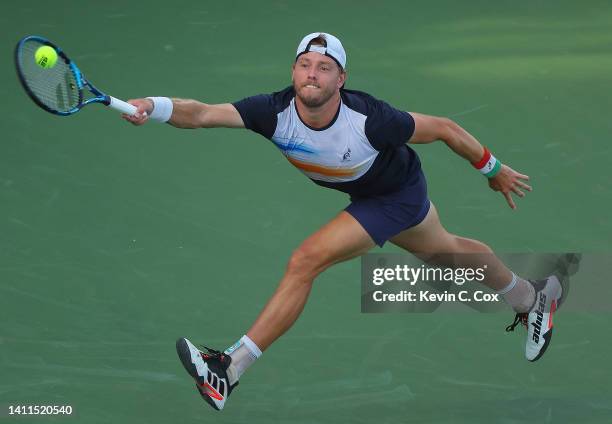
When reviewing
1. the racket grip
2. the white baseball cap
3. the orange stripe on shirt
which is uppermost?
the white baseball cap

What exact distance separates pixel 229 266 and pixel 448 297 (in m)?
1.52

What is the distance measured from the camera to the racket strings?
7.21m

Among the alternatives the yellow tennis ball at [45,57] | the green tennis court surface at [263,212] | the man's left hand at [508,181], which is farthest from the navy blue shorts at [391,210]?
the yellow tennis ball at [45,57]

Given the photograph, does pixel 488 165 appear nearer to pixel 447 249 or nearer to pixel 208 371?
pixel 447 249

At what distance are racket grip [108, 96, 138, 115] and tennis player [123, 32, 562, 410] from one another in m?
0.04

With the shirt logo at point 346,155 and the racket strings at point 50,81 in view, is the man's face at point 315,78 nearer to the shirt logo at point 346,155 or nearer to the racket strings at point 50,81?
the shirt logo at point 346,155

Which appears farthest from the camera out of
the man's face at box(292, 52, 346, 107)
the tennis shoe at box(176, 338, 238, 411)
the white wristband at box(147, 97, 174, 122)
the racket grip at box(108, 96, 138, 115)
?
the man's face at box(292, 52, 346, 107)

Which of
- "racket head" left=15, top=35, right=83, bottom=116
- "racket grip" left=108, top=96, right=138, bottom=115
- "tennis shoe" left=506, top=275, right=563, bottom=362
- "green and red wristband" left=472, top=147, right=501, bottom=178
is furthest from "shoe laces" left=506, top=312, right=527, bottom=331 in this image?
"racket head" left=15, top=35, right=83, bottom=116

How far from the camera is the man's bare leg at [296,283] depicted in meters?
7.62

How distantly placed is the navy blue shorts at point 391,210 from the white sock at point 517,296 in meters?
0.91

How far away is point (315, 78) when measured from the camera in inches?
302

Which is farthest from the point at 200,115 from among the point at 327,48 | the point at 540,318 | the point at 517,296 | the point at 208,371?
the point at 540,318

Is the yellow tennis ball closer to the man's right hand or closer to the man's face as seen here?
the man's right hand

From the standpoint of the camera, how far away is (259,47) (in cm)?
1251
